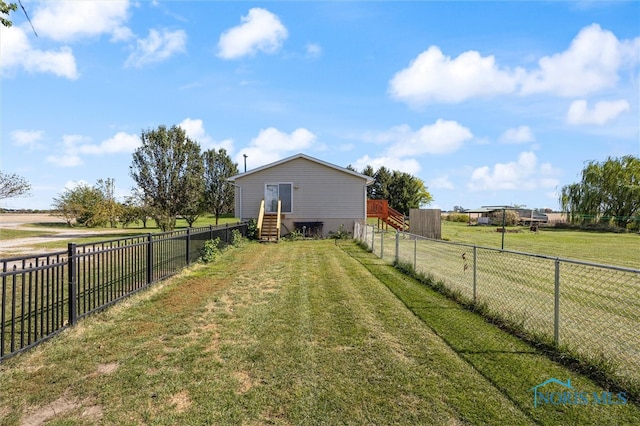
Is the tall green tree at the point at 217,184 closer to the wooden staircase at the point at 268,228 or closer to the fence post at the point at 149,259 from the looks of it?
the wooden staircase at the point at 268,228

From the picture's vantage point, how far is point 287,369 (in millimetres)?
3434

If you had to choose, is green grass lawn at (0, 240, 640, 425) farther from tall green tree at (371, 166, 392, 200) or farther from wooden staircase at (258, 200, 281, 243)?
tall green tree at (371, 166, 392, 200)

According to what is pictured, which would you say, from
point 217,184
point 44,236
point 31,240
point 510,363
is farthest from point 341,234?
point 217,184

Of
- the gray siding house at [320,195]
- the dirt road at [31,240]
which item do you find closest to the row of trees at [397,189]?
the gray siding house at [320,195]

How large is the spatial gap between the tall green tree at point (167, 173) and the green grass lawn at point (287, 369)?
1901 cm

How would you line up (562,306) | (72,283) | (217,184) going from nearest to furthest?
(72,283)
(562,306)
(217,184)

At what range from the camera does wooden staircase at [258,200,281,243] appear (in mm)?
17519

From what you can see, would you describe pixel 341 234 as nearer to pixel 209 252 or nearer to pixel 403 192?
pixel 209 252

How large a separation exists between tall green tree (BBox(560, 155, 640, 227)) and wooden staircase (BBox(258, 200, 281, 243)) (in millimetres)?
32666

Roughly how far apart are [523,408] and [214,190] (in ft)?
119

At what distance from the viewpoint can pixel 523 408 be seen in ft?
8.94

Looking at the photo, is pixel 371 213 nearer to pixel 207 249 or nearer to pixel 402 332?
pixel 207 249

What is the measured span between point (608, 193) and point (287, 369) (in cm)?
4180

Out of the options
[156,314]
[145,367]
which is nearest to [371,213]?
[156,314]
